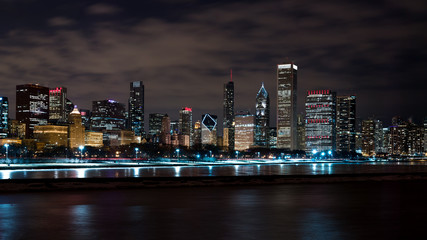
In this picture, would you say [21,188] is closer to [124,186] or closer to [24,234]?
[124,186]

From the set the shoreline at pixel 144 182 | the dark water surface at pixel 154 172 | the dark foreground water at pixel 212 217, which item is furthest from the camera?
the dark water surface at pixel 154 172

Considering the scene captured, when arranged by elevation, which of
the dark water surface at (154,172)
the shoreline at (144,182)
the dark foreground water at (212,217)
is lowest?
the dark water surface at (154,172)

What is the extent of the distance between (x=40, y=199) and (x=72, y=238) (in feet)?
44.9

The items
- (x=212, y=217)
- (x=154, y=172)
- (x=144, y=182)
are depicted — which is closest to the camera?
(x=212, y=217)

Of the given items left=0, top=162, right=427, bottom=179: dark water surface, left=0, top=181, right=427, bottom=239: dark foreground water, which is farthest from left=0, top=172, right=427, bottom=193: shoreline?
left=0, top=162, right=427, bottom=179: dark water surface

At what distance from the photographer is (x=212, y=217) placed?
63.9 ft

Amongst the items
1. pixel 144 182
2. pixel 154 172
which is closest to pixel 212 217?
pixel 144 182

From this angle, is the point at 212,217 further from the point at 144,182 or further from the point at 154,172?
the point at 154,172

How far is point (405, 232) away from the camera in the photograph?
15719mm

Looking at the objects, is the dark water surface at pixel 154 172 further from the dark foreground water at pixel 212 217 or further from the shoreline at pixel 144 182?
the dark foreground water at pixel 212 217

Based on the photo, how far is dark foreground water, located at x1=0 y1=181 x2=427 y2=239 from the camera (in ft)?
50.9

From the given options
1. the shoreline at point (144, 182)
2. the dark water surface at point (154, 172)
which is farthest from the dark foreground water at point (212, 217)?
the dark water surface at point (154, 172)

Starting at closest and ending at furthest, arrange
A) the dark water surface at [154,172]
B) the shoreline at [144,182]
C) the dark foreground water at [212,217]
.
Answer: the dark foreground water at [212,217]
the shoreline at [144,182]
the dark water surface at [154,172]

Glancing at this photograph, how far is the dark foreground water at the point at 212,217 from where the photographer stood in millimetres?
15508
